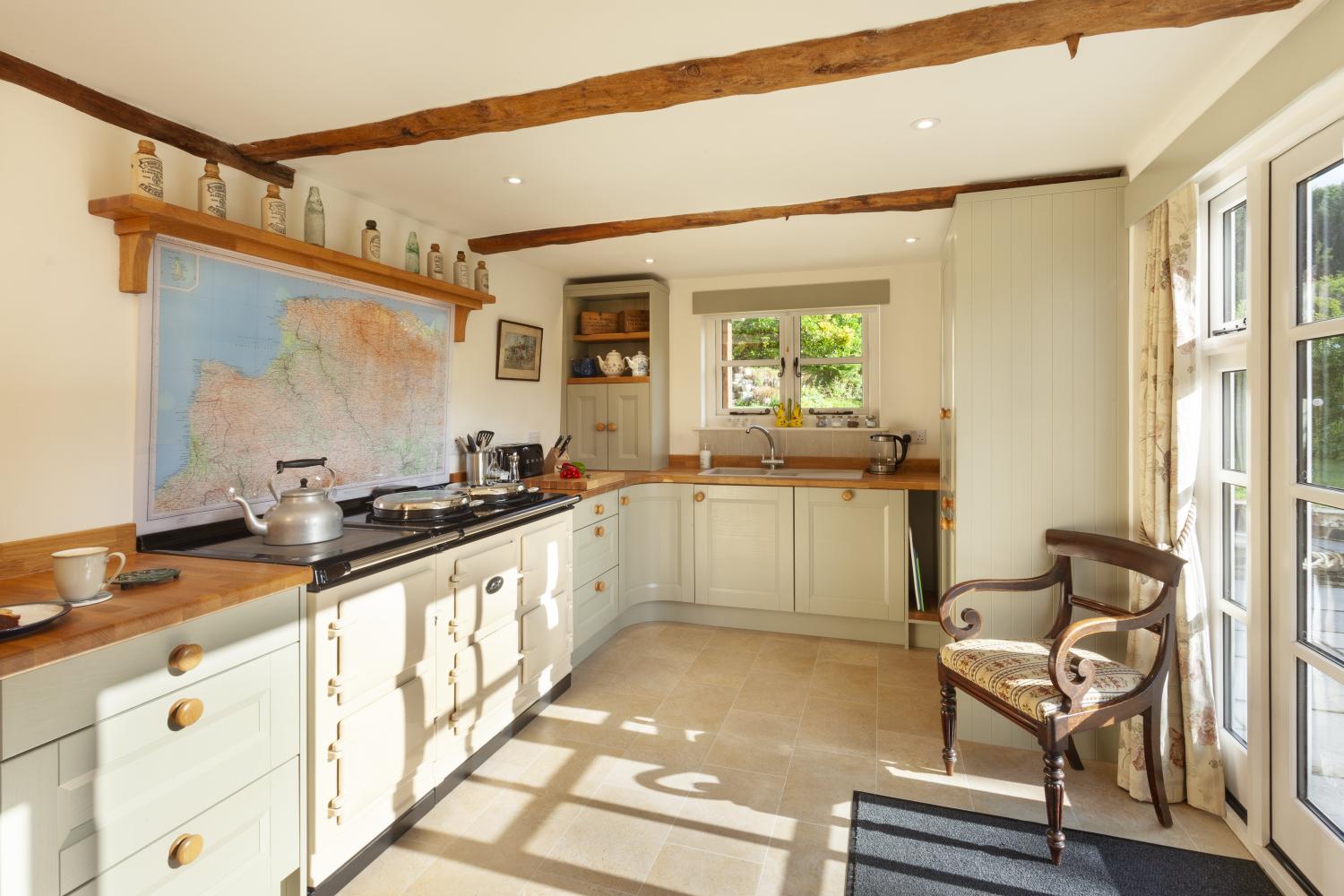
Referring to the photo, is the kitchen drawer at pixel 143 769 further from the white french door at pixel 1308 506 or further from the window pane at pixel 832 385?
the window pane at pixel 832 385

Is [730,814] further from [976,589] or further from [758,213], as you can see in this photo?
[758,213]

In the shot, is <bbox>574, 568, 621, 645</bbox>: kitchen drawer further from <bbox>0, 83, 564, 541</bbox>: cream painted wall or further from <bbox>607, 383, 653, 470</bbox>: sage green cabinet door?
<bbox>0, 83, 564, 541</bbox>: cream painted wall

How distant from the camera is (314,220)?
2.41 meters

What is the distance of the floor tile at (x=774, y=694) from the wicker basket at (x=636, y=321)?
239cm

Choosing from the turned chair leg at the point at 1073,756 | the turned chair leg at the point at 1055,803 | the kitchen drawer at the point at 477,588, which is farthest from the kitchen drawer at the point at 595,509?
the turned chair leg at the point at 1073,756

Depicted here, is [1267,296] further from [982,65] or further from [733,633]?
[733,633]

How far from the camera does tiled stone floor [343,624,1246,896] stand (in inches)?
73.0

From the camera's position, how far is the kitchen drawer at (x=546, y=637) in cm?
273

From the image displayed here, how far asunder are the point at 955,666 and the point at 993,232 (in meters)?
1.71

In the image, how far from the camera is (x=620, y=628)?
3.96 m

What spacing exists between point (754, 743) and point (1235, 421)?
2.03 metres

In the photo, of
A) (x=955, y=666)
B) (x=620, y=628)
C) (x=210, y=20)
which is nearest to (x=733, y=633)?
(x=620, y=628)

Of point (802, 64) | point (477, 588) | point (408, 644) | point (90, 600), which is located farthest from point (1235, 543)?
point (90, 600)

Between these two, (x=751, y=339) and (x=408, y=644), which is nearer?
(x=408, y=644)
